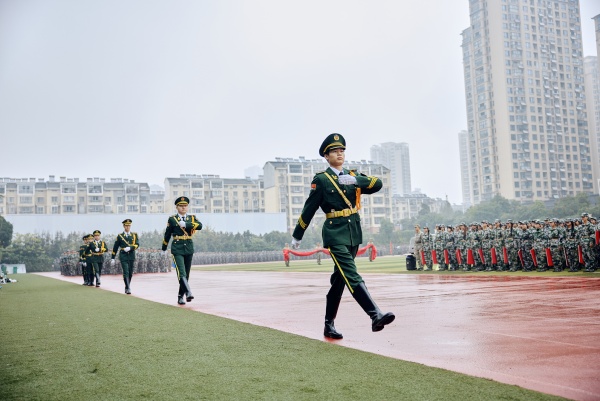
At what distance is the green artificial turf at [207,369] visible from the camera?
3.60m

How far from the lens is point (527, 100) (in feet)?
289

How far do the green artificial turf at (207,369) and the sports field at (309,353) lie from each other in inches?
0.4

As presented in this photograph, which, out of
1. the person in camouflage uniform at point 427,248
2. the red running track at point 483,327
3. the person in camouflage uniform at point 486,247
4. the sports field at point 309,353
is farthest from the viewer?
the person in camouflage uniform at point 427,248

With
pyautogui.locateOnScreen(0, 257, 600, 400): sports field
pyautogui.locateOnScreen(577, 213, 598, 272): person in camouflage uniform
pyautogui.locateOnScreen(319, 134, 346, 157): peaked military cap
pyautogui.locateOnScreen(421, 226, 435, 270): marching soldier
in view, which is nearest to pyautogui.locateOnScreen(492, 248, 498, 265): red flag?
pyautogui.locateOnScreen(421, 226, 435, 270): marching soldier

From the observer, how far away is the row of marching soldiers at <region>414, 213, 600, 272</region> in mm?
15172

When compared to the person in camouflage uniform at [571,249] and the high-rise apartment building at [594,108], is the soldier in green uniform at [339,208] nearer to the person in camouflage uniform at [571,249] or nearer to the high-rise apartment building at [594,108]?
the person in camouflage uniform at [571,249]

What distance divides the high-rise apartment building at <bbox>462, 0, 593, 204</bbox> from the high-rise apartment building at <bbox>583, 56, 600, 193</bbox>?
4.27ft

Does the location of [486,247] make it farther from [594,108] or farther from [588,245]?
[594,108]

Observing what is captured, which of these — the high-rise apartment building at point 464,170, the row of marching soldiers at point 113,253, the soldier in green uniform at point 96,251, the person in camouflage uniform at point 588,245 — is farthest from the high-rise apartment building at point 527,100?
the soldier in green uniform at point 96,251

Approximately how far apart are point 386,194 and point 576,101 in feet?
112

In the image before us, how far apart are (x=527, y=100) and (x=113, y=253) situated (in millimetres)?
84629

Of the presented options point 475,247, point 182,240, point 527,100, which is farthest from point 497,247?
point 527,100

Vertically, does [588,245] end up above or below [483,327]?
above

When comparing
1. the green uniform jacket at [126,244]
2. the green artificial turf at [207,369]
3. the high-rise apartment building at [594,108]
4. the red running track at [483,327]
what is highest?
the high-rise apartment building at [594,108]
